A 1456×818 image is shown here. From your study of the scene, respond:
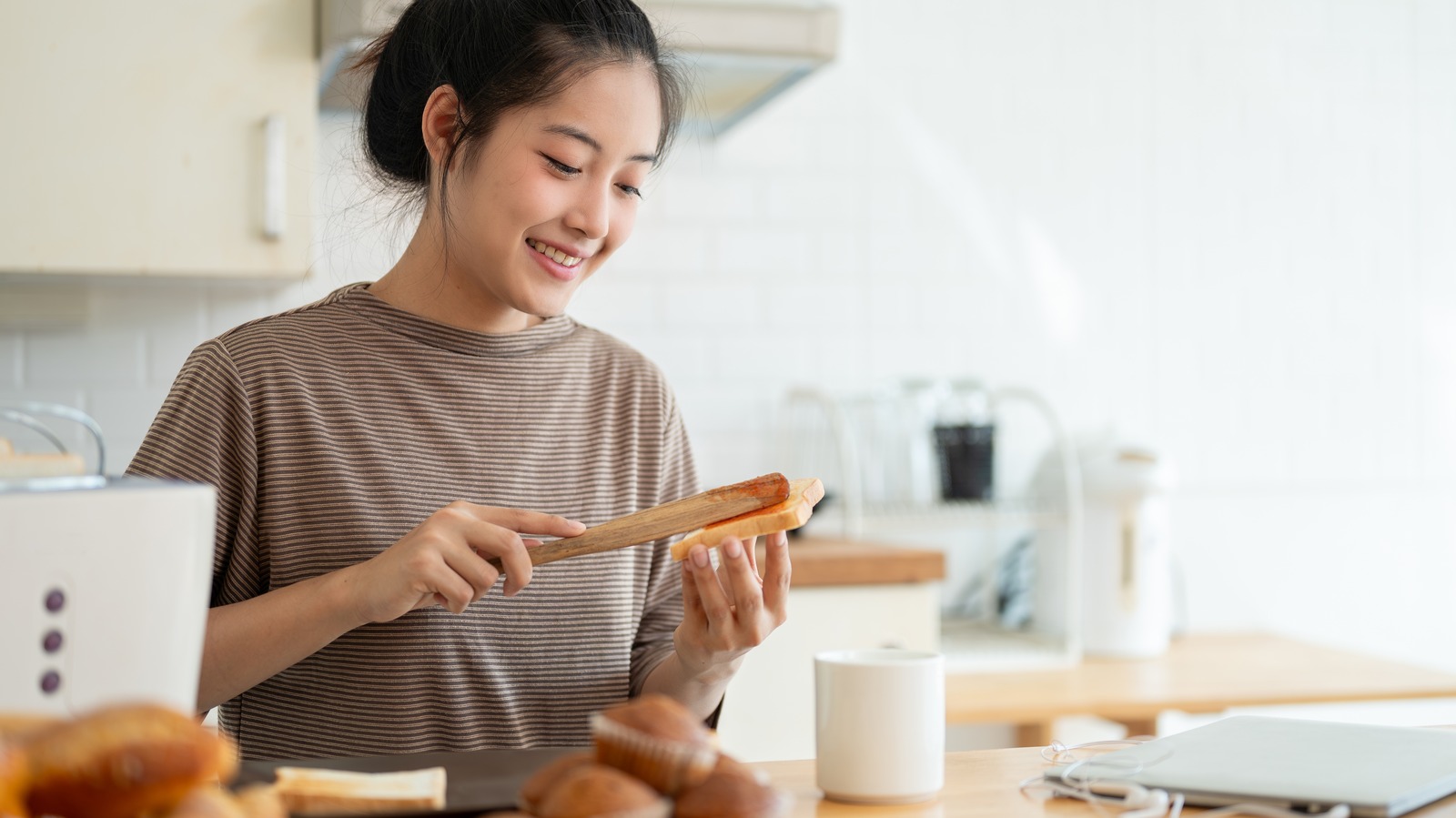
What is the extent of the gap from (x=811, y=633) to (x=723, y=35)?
905mm

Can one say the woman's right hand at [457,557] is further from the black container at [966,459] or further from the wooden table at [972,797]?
the black container at [966,459]

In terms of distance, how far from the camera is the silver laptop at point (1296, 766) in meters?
0.82

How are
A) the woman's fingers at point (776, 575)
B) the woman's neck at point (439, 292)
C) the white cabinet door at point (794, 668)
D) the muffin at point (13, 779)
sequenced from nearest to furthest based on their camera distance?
1. the muffin at point (13, 779)
2. the woman's fingers at point (776, 575)
3. the woman's neck at point (439, 292)
4. the white cabinet door at point (794, 668)

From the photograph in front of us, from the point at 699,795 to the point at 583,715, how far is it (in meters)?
0.66

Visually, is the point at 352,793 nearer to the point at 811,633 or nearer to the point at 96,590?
the point at 96,590

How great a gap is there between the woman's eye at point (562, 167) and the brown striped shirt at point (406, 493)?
0.21 metres

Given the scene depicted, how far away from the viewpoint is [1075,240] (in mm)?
2809

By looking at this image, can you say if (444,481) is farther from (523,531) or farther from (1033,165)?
(1033,165)

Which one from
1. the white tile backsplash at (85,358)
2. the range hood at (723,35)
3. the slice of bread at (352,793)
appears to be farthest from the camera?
the white tile backsplash at (85,358)

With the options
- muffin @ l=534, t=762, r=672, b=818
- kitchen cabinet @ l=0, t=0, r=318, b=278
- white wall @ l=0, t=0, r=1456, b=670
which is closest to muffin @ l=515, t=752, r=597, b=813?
muffin @ l=534, t=762, r=672, b=818

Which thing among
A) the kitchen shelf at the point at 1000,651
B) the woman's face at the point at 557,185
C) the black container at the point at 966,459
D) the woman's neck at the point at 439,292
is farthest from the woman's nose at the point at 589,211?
the black container at the point at 966,459

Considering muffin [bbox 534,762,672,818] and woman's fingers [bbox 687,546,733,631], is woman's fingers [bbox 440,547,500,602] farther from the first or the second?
muffin [bbox 534,762,672,818]

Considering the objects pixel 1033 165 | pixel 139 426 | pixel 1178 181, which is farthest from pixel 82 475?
pixel 1178 181

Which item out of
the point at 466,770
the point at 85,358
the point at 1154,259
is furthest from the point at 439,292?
the point at 1154,259
